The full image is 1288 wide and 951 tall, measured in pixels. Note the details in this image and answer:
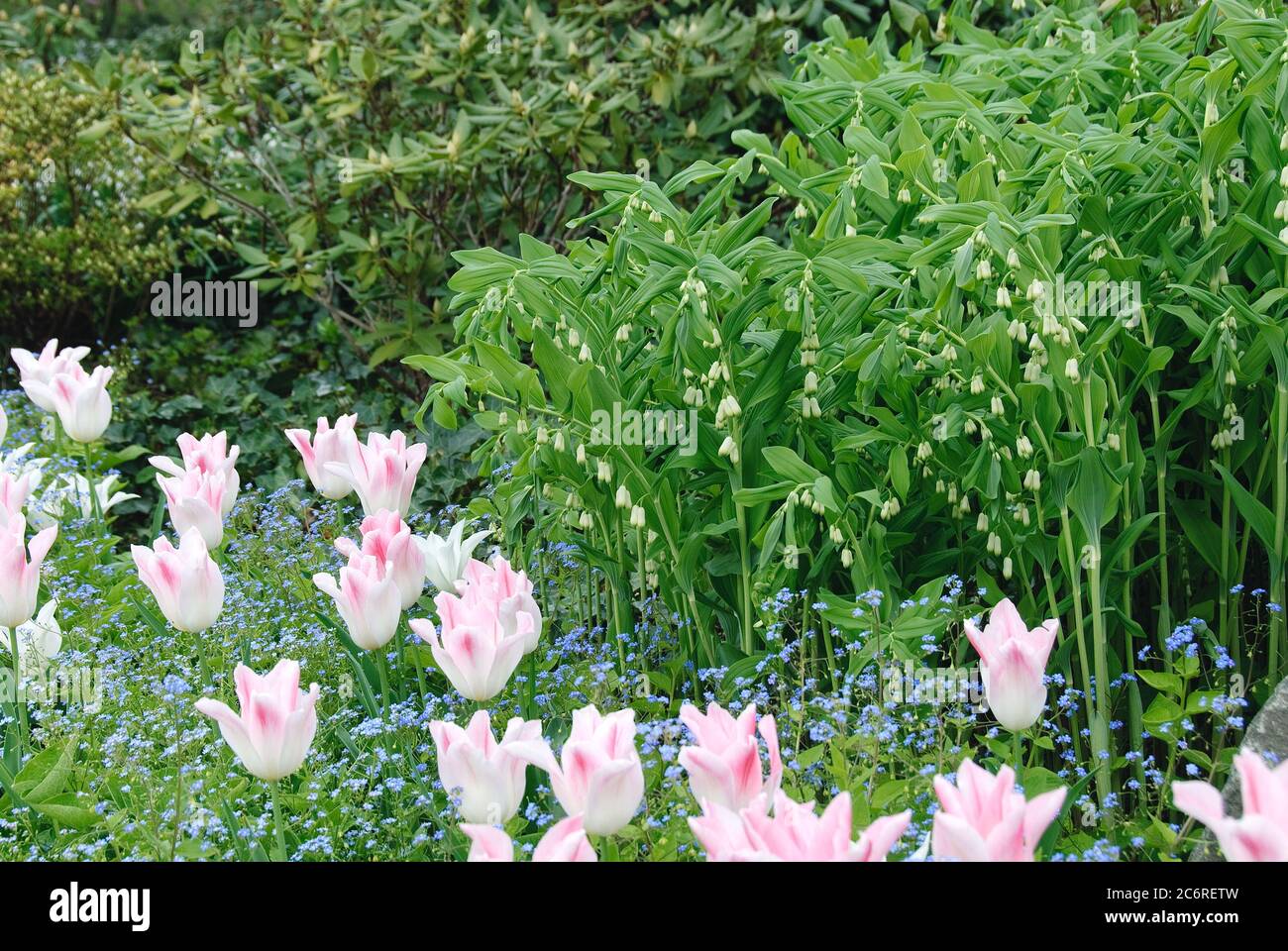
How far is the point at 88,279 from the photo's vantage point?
6.18 m

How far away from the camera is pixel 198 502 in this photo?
2.88 meters

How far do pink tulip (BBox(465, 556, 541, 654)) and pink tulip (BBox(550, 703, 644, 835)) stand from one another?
1.47 ft

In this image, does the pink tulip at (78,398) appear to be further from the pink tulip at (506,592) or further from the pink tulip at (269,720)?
the pink tulip at (269,720)

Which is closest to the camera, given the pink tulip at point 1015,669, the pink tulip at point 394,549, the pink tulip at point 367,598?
the pink tulip at point 1015,669

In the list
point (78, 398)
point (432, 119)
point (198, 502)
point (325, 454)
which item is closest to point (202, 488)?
point (198, 502)

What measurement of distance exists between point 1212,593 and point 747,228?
144 cm

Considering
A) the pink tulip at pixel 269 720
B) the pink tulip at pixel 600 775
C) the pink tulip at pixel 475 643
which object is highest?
the pink tulip at pixel 475 643

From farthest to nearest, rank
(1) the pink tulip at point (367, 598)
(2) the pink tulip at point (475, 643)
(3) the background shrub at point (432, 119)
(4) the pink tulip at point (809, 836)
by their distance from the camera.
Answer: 1. (3) the background shrub at point (432, 119)
2. (1) the pink tulip at point (367, 598)
3. (2) the pink tulip at point (475, 643)
4. (4) the pink tulip at point (809, 836)

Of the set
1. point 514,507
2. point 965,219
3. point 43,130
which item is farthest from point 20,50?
point 965,219

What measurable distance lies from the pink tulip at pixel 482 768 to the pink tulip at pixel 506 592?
1.16ft

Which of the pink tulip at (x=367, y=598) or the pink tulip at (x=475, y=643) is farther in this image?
the pink tulip at (x=367, y=598)

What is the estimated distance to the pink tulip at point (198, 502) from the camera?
9.46ft

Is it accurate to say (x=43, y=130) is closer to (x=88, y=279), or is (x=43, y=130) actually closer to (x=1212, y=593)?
(x=88, y=279)

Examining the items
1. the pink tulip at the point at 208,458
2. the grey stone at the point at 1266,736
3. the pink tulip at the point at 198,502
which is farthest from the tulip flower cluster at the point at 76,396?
the grey stone at the point at 1266,736
